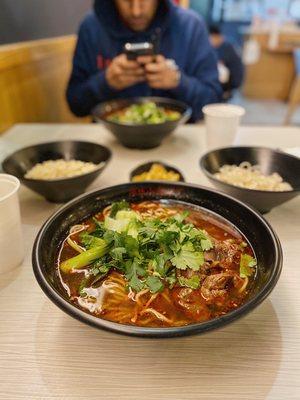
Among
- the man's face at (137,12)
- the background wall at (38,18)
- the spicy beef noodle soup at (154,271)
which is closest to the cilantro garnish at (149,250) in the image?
the spicy beef noodle soup at (154,271)

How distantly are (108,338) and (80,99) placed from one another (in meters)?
2.25

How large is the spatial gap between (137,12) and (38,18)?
1242mm

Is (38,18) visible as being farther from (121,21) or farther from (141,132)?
(141,132)

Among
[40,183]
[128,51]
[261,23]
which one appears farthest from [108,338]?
[261,23]

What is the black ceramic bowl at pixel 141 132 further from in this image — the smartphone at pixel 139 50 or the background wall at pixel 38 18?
the background wall at pixel 38 18

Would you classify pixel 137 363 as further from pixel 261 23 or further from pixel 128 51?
pixel 261 23

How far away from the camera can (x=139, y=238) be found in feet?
3.22

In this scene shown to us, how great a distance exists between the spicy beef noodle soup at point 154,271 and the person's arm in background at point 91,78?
4.87 feet

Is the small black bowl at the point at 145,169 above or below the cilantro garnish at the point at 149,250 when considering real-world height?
below

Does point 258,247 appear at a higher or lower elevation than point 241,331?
higher

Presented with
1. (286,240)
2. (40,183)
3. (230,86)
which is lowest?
(230,86)

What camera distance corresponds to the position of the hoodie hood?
2.70 m

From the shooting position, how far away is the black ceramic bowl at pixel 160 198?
27.2 inches

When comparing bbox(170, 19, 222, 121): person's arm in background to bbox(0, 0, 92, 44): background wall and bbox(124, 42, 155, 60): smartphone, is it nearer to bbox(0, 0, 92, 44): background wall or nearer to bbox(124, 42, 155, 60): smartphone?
bbox(124, 42, 155, 60): smartphone
